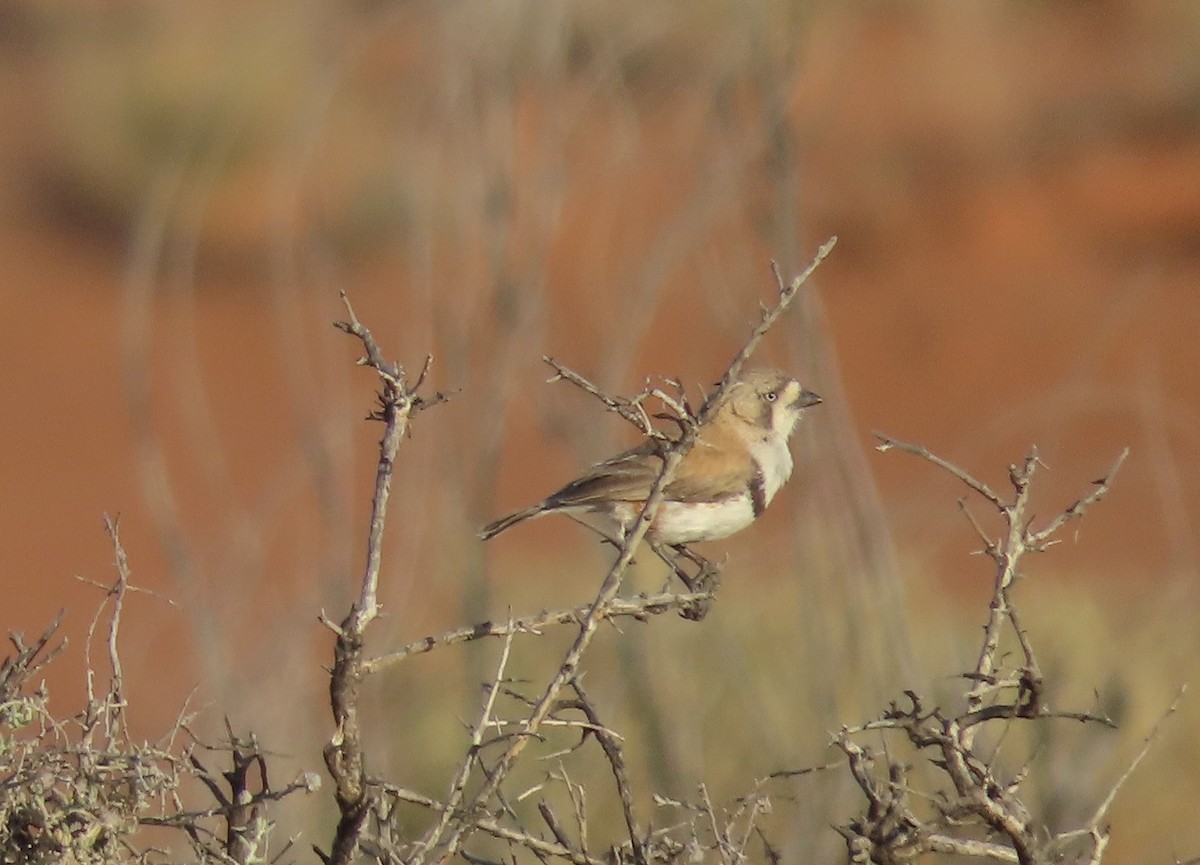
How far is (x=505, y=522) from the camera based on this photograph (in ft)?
17.5

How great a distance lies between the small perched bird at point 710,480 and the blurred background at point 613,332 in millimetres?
192

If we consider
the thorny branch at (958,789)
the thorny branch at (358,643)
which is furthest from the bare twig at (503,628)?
the thorny branch at (958,789)

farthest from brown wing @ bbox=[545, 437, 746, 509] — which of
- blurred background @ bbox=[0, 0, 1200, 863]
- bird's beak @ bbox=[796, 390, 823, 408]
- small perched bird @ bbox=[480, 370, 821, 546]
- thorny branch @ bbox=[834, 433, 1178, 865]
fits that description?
thorny branch @ bbox=[834, 433, 1178, 865]

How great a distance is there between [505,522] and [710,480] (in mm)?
674

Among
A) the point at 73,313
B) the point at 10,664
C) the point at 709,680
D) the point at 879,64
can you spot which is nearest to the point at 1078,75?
the point at 879,64

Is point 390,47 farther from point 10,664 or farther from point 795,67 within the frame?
point 10,664

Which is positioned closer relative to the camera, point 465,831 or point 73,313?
point 465,831

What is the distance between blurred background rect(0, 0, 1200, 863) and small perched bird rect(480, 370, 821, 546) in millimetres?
192

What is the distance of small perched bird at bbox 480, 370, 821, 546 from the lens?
5354mm

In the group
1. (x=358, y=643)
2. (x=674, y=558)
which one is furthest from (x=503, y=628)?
(x=674, y=558)

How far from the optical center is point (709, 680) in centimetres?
945

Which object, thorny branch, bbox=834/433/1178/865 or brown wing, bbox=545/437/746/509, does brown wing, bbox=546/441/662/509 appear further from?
thorny branch, bbox=834/433/1178/865

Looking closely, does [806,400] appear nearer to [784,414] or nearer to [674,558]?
[784,414]

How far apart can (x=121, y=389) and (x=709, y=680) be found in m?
13.1
